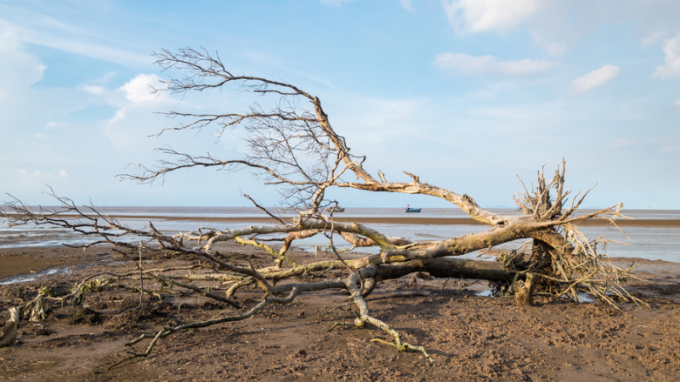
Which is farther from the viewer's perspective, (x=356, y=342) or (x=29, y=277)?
(x=29, y=277)

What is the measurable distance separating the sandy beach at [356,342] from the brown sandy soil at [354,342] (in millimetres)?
12

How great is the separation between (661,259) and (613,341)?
30.5 ft

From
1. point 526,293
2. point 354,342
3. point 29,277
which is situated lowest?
point 29,277

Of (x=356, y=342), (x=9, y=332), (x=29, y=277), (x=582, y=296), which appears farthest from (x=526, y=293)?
(x=29, y=277)

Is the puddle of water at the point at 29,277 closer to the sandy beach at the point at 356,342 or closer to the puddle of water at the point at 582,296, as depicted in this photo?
the sandy beach at the point at 356,342

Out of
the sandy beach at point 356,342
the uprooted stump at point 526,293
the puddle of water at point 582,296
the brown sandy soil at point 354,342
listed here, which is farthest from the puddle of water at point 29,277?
the uprooted stump at point 526,293

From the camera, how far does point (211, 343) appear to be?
4156 millimetres

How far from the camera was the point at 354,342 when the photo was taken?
4.21 m

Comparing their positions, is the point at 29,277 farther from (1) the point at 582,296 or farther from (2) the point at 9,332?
(1) the point at 582,296

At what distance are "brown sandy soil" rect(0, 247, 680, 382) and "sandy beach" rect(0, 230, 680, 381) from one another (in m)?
0.01

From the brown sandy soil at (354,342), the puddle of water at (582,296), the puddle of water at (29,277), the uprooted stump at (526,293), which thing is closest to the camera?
the brown sandy soil at (354,342)

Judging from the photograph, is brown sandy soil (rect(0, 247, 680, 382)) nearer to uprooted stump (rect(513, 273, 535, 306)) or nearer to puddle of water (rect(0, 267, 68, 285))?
uprooted stump (rect(513, 273, 535, 306))

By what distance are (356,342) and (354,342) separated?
0.07ft

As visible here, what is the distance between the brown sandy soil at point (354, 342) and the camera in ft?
11.5
